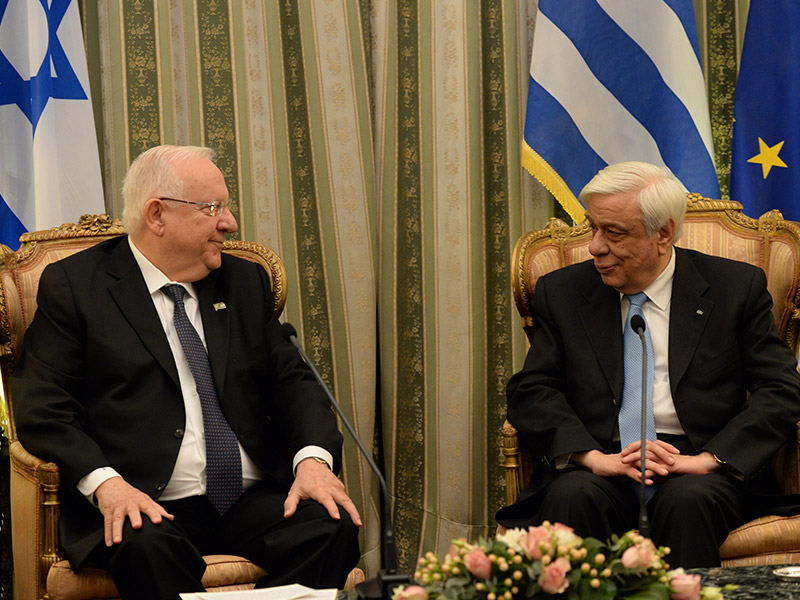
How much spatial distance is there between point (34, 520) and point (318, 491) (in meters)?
0.78

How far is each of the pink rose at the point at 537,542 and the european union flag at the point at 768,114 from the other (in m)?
2.68

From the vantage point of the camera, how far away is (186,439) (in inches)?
118

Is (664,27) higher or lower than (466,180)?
higher

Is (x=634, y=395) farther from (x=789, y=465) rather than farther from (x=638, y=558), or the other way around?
(x=638, y=558)

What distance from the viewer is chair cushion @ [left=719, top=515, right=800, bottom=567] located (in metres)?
2.89

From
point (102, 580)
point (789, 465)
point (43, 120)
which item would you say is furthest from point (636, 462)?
point (43, 120)

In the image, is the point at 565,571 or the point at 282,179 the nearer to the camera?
the point at 565,571

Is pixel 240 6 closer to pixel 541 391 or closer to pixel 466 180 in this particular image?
pixel 466 180

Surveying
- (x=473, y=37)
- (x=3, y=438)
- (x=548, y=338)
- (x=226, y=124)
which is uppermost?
(x=473, y=37)

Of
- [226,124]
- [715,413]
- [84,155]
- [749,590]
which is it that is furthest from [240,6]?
[749,590]

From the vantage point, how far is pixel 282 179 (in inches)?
169

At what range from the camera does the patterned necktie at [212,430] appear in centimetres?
297

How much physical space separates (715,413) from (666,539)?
0.46 m

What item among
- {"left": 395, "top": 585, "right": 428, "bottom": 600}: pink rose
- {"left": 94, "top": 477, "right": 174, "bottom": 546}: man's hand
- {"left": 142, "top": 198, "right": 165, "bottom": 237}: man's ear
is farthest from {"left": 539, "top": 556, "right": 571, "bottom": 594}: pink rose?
{"left": 142, "top": 198, "right": 165, "bottom": 237}: man's ear
